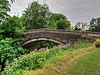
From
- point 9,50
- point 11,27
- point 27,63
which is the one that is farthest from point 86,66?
point 11,27

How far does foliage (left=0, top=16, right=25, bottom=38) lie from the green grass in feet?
38.5

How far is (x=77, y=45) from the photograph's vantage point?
750 inches

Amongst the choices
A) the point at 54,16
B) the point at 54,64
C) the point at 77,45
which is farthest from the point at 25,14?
the point at 54,64

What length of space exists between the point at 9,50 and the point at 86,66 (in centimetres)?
1201

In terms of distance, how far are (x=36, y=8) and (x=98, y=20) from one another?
341 inches

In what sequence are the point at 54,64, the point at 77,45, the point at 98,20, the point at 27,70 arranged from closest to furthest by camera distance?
the point at 27,70 < the point at 54,64 < the point at 77,45 < the point at 98,20

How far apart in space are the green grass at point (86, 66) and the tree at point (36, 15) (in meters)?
22.2

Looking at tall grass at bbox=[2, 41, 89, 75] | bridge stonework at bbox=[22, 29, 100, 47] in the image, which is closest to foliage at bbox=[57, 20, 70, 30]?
bridge stonework at bbox=[22, 29, 100, 47]

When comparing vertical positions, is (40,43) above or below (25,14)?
below

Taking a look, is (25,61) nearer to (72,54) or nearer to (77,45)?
(72,54)

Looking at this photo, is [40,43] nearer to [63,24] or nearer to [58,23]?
[58,23]

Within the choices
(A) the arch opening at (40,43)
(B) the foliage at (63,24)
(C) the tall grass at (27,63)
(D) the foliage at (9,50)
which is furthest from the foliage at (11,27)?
(B) the foliage at (63,24)

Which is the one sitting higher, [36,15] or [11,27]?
[36,15]

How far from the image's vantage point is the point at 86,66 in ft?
41.8
